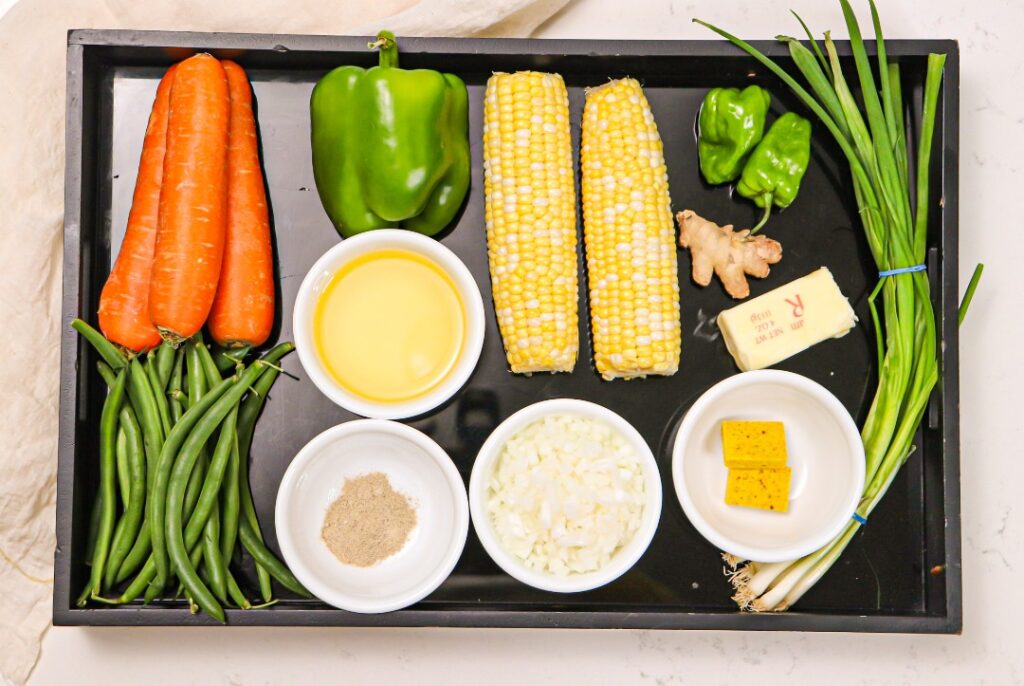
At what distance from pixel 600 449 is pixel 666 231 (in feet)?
1.95

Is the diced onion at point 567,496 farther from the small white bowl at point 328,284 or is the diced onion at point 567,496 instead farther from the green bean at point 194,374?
the green bean at point 194,374

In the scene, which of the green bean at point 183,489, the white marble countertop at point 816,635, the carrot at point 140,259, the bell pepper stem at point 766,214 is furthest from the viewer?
the white marble countertop at point 816,635

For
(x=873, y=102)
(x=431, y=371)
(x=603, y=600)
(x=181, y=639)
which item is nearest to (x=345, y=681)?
(x=181, y=639)

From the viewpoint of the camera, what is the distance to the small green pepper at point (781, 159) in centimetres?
212

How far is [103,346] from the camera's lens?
1.99 metres

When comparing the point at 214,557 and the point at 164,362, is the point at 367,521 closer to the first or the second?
the point at 214,557

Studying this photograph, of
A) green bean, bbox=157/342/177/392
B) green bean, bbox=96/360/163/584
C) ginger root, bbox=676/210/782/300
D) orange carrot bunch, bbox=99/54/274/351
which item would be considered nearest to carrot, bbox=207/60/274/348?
orange carrot bunch, bbox=99/54/274/351

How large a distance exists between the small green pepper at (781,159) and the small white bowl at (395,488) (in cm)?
111

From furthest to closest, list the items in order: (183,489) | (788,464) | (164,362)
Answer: (788,464), (164,362), (183,489)

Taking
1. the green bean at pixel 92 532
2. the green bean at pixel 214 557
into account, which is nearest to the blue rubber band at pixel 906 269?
the green bean at pixel 214 557

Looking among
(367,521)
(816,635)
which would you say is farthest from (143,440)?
(816,635)

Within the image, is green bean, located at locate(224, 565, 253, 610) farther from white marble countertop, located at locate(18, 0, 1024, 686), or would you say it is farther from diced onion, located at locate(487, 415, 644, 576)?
diced onion, located at locate(487, 415, 644, 576)

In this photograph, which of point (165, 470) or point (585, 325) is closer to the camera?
point (165, 470)

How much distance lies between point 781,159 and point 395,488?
136 cm
